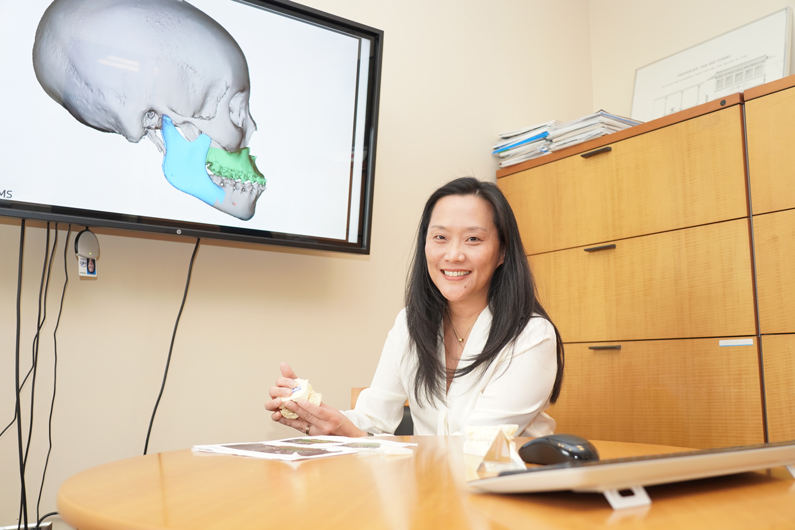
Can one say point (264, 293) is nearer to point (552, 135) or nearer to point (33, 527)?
point (33, 527)

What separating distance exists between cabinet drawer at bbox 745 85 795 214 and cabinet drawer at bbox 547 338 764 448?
1.51 ft

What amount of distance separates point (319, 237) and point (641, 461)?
1.63 meters

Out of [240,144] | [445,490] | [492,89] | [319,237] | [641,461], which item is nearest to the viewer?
[641,461]

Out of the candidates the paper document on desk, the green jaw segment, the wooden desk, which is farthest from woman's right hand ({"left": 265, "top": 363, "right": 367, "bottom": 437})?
the green jaw segment

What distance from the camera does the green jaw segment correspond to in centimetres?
185

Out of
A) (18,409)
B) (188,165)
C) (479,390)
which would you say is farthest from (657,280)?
(18,409)

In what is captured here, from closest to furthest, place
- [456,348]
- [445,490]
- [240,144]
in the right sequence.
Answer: [445,490] → [456,348] → [240,144]

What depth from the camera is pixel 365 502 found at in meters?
0.53

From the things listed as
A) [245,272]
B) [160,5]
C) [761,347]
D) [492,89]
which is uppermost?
[492,89]

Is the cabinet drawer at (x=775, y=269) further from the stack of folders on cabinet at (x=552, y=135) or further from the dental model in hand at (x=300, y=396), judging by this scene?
the dental model in hand at (x=300, y=396)

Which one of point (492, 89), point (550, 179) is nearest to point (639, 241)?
point (550, 179)

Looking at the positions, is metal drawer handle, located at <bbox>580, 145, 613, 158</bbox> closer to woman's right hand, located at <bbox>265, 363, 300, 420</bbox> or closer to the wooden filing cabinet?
the wooden filing cabinet

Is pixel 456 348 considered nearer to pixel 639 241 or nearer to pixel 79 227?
pixel 639 241

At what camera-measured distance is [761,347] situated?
184cm
